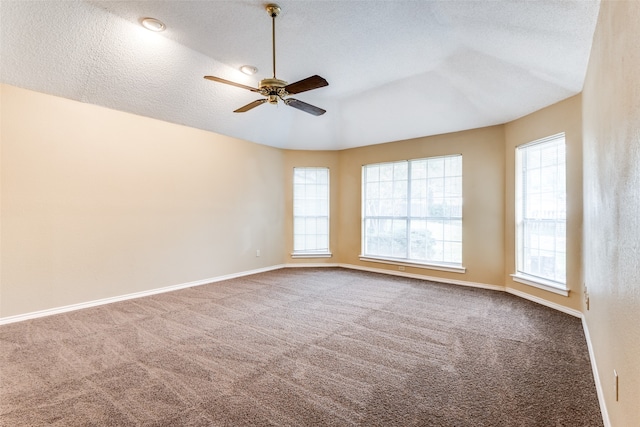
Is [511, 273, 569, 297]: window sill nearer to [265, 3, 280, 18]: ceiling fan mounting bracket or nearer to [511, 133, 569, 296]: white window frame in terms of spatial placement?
[511, 133, 569, 296]: white window frame

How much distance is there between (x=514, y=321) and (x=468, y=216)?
2.04 m

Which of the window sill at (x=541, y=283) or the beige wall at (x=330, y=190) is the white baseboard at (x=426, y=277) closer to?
the window sill at (x=541, y=283)

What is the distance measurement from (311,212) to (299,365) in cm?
443

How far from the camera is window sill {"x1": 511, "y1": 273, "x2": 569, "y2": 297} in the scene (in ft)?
12.2

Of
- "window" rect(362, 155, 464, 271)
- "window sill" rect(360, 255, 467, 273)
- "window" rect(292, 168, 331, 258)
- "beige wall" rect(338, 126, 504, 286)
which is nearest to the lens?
"beige wall" rect(338, 126, 504, 286)

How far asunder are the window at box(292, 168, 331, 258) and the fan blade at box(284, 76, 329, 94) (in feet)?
12.4

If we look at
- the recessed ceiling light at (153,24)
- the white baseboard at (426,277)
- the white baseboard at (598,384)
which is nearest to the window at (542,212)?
the white baseboard at (426,277)

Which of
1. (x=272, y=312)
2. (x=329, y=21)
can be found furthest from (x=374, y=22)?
(x=272, y=312)

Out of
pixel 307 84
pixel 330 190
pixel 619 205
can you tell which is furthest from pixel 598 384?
pixel 330 190

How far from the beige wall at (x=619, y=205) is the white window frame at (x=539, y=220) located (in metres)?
1.88

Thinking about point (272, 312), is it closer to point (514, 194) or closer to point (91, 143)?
point (91, 143)

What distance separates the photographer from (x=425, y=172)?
18.3ft

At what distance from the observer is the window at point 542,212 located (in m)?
3.82

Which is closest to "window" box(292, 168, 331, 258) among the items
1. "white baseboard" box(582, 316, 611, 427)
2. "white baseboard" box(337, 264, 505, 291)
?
"white baseboard" box(337, 264, 505, 291)
